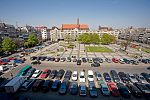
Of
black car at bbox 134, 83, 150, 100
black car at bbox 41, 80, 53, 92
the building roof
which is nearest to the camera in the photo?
black car at bbox 134, 83, 150, 100

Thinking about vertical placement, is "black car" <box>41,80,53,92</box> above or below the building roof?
below

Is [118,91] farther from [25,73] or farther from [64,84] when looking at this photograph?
[25,73]

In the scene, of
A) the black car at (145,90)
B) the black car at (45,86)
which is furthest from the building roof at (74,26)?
the black car at (145,90)

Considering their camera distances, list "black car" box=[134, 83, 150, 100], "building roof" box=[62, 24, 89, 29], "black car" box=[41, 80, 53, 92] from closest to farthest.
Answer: "black car" box=[134, 83, 150, 100] → "black car" box=[41, 80, 53, 92] → "building roof" box=[62, 24, 89, 29]

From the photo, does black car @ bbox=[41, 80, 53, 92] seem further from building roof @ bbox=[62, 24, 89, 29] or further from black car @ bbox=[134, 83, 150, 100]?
building roof @ bbox=[62, 24, 89, 29]

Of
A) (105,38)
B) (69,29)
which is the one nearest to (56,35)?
(69,29)

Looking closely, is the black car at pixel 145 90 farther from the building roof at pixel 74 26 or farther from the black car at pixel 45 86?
the building roof at pixel 74 26

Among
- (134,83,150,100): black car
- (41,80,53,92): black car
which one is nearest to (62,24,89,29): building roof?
(41,80,53,92): black car

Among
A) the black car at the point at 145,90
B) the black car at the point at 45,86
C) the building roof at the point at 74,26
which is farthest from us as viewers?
the building roof at the point at 74,26

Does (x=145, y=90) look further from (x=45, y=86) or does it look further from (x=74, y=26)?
(x=74, y=26)

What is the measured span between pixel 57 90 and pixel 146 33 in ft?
440

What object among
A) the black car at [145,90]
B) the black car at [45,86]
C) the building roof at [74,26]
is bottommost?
the black car at [145,90]

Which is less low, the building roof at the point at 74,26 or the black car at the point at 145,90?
the building roof at the point at 74,26

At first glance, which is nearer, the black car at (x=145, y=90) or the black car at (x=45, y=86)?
the black car at (x=145, y=90)
